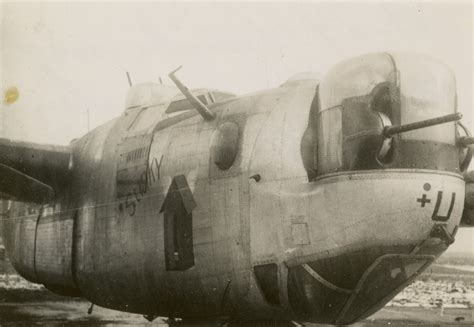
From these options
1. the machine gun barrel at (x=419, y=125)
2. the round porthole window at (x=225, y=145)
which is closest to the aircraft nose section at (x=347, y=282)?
the machine gun barrel at (x=419, y=125)

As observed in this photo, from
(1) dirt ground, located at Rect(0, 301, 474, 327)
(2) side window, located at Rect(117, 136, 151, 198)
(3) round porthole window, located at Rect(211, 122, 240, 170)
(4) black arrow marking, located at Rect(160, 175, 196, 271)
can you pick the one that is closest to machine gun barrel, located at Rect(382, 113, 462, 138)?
(3) round porthole window, located at Rect(211, 122, 240, 170)

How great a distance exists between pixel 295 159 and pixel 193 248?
5.69ft

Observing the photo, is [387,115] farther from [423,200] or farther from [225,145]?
[225,145]

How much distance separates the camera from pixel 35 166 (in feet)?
32.6

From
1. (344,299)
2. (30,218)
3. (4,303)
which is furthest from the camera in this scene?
(4,303)

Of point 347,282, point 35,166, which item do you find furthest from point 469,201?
point 35,166

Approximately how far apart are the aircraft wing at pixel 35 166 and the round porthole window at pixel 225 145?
400 cm

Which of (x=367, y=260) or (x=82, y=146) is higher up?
(x=82, y=146)

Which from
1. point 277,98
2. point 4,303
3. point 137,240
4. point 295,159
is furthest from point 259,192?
point 4,303

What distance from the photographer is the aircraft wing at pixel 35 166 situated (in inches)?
388

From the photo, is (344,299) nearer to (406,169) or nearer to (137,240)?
(406,169)

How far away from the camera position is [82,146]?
A: 9930mm

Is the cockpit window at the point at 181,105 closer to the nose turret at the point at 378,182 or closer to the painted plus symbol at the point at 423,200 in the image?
the nose turret at the point at 378,182

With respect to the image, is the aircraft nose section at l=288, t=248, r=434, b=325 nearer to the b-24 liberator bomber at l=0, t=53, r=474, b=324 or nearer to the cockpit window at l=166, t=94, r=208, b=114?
the b-24 liberator bomber at l=0, t=53, r=474, b=324
